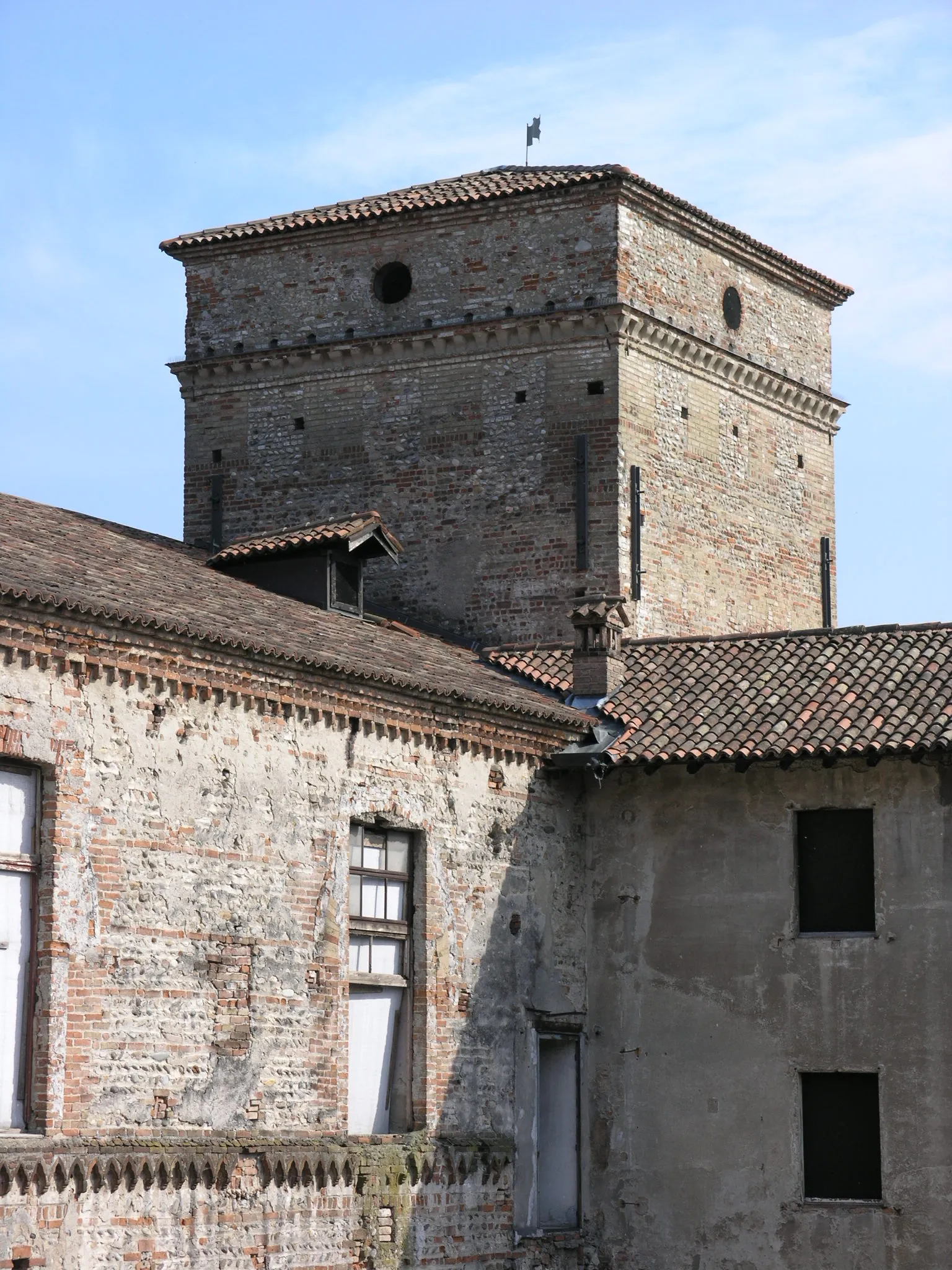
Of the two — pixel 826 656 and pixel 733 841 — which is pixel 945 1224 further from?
pixel 826 656

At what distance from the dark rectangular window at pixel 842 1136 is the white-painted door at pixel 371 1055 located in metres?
3.64

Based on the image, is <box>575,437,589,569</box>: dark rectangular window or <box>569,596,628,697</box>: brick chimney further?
<box>575,437,589,569</box>: dark rectangular window

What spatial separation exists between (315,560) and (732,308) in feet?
26.6

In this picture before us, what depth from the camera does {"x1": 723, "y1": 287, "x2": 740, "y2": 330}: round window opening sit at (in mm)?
27016

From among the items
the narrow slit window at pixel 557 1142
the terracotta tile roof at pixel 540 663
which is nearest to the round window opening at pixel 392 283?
the terracotta tile roof at pixel 540 663

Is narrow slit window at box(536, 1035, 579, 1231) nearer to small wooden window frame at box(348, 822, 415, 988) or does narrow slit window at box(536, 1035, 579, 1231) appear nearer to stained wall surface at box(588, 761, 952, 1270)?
stained wall surface at box(588, 761, 952, 1270)

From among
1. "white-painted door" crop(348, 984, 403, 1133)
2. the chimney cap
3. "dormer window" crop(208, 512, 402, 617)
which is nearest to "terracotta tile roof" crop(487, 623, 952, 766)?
the chimney cap

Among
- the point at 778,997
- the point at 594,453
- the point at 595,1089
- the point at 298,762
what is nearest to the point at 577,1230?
the point at 595,1089

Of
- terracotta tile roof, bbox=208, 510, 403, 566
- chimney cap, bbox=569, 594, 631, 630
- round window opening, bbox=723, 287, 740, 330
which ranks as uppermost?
round window opening, bbox=723, 287, 740, 330

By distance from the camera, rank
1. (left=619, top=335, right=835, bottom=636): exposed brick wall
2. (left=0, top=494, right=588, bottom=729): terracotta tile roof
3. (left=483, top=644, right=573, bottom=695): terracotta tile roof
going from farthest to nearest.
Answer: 1. (left=619, top=335, right=835, bottom=636): exposed brick wall
2. (left=483, top=644, right=573, bottom=695): terracotta tile roof
3. (left=0, top=494, right=588, bottom=729): terracotta tile roof

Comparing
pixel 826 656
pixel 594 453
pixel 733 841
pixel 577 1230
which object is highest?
pixel 594 453

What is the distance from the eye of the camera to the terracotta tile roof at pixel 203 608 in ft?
52.9

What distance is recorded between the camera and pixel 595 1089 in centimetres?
2025

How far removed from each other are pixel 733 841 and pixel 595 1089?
2.57 m
